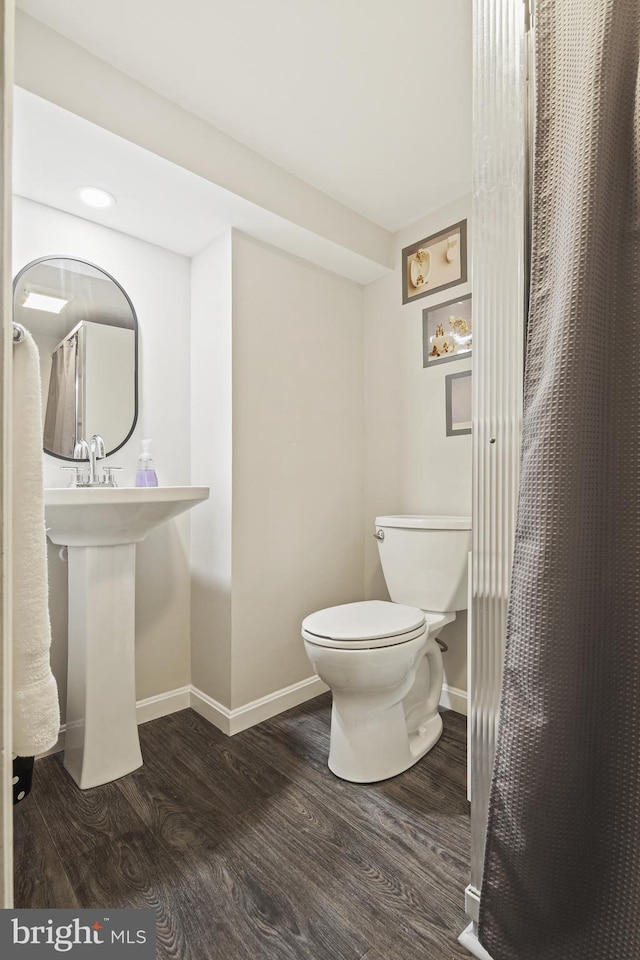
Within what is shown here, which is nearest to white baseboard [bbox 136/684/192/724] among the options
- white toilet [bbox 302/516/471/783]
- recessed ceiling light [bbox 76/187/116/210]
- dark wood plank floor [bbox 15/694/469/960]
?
dark wood plank floor [bbox 15/694/469/960]

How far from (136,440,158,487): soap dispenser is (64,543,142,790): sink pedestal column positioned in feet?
1.17

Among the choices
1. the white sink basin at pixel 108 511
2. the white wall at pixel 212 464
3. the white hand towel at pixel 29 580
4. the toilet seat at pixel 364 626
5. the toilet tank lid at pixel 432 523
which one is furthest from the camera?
the white wall at pixel 212 464

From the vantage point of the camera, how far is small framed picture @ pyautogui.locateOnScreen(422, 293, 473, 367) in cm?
207

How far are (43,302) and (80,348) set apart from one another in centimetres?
19

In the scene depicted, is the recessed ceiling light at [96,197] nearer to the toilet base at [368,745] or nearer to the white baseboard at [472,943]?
the toilet base at [368,745]

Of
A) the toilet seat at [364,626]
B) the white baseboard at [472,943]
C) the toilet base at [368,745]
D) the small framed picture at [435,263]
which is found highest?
the small framed picture at [435,263]

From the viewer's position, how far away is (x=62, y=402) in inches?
71.3

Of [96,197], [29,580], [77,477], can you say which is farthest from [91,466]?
[29,580]

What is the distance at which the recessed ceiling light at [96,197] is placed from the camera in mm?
1693

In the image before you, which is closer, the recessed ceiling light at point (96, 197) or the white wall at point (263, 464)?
the recessed ceiling light at point (96, 197)

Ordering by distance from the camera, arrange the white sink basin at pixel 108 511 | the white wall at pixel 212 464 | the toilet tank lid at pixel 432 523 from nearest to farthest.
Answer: the white sink basin at pixel 108 511, the toilet tank lid at pixel 432 523, the white wall at pixel 212 464

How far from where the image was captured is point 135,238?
6.64 ft

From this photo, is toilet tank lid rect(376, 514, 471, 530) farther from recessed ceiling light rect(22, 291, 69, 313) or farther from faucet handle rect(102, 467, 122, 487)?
recessed ceiling light rect(22, 291, 69, 313)

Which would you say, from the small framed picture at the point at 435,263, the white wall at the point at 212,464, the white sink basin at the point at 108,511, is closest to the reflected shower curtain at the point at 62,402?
the white sink basin at the point at 108,511
